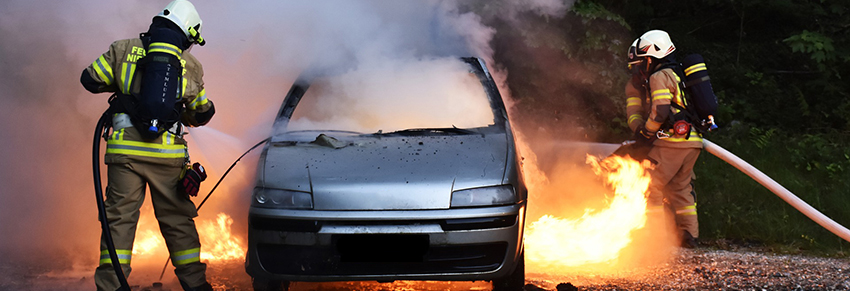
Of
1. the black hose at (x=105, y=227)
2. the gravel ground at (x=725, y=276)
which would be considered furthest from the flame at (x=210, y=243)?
the gravel ground at (x=725, y=276)

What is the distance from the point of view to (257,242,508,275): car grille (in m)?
3.67

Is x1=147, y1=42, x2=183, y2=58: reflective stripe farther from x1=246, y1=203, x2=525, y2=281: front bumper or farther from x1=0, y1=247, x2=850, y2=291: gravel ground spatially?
x1=0, y1=247, x2=850, y2=291: gravel ground

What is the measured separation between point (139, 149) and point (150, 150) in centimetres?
6

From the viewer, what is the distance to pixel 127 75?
402 centimetres

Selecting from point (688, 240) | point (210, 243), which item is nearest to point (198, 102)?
point (210, 243)

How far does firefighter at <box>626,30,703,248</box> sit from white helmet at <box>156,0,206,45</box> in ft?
11.1

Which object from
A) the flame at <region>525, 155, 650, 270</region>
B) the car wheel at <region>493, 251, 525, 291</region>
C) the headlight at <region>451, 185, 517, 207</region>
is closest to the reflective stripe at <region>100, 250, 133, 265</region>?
the headlight at <region>451, 185, 517, 207</region>

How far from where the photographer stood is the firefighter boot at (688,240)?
19.4 feet

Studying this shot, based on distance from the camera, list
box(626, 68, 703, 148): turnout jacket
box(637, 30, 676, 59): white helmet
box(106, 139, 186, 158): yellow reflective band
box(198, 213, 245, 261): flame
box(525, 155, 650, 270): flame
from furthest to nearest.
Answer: box(637, 30, 676, 59): white helmet → box(626, 68, 703, 148): turnout jacket → box(525, 155, 650, 270): flame → box(198, 213, 245, 261): flame → box(106, 139, 186, 158): yellow reflective band

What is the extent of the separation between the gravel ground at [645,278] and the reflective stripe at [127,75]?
4.40 ft

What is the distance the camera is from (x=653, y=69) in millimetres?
5793

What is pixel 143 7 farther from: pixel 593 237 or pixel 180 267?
pixel 593 237

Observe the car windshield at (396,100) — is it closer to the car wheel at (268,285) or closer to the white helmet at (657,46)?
the car wheel at (268,285)

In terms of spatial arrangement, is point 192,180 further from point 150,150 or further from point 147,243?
point 147,243
